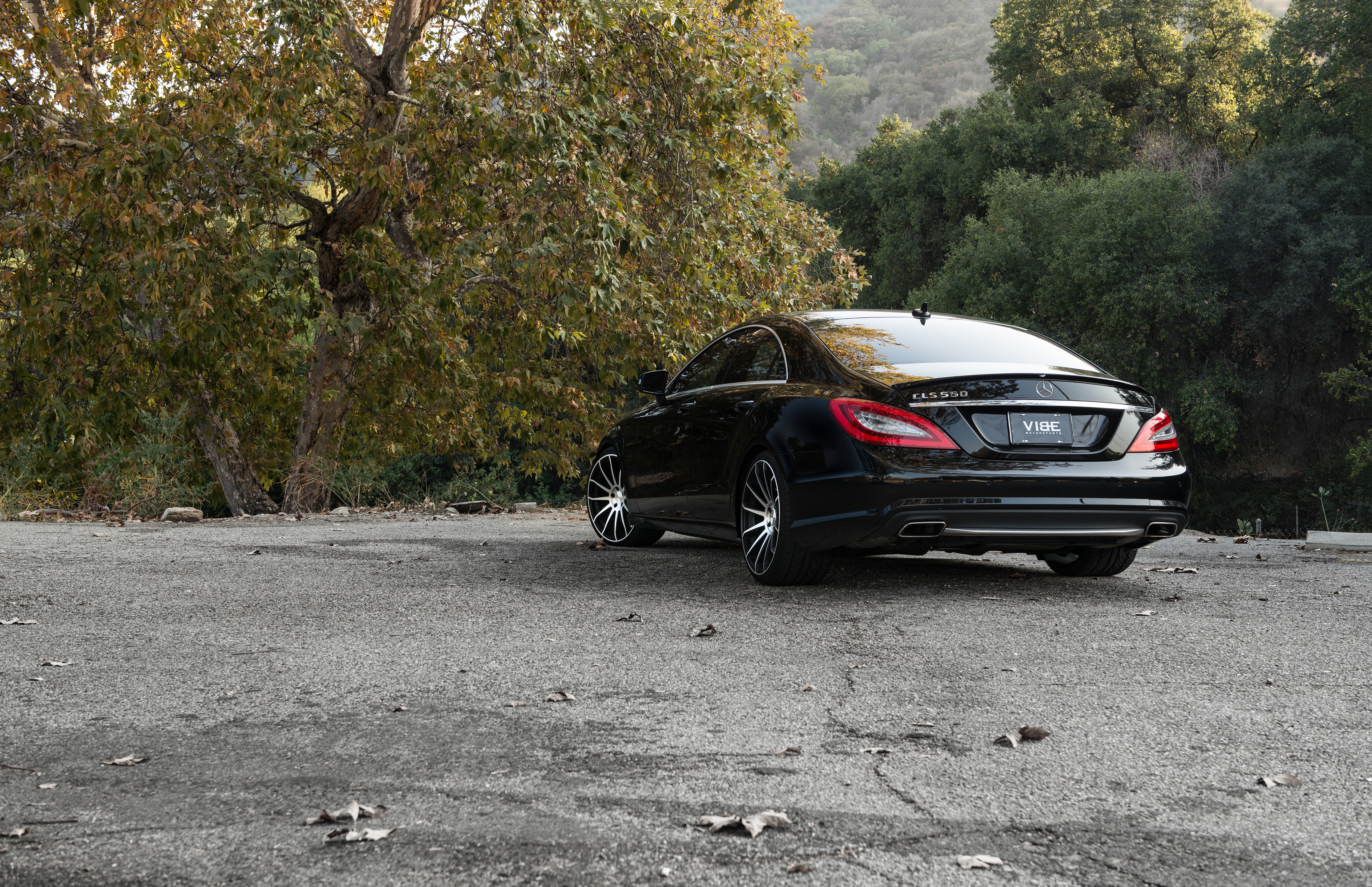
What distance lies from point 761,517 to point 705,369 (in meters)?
1.61

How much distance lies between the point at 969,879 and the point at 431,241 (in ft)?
44.4

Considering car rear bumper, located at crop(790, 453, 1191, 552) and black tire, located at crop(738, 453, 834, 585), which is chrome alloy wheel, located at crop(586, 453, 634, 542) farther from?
car rear bumper, located at crop(790, 453, 1191, 552)

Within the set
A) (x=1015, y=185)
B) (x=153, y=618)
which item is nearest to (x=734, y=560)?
(x=153, y=618)

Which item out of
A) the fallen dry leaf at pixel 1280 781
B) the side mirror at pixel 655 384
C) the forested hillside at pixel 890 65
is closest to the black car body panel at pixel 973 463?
the side mirror at pixel 655 384

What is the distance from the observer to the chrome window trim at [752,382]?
6.70 m

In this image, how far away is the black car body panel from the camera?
18.7 feet

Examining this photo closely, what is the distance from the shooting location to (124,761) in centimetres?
321

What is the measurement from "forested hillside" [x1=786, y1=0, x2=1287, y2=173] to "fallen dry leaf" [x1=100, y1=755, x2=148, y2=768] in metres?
84.8

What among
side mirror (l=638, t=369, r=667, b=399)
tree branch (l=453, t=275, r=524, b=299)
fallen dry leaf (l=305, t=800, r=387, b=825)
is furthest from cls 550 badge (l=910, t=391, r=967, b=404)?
tree branch (l=453, t=275, r=524, b=299)

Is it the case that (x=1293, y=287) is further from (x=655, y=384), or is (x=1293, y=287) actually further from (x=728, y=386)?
(x=728, y=386)

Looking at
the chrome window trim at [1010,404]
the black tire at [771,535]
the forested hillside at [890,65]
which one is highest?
the forested hillside at [890,65]

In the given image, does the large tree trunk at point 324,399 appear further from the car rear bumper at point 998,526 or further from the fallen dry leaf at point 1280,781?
the fallen dry leaf at point 1280,781

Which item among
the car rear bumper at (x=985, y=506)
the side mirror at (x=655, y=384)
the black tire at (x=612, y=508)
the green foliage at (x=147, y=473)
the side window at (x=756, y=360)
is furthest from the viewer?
the green foliage at (x=147, y=473)

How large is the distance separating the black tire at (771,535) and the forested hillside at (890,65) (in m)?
81.2
